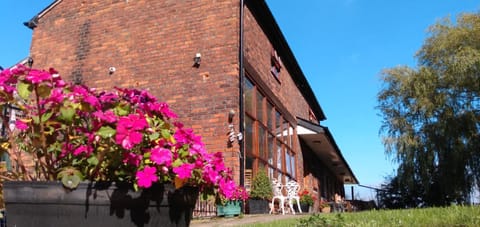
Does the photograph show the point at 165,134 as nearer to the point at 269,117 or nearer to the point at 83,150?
the point at 83,150

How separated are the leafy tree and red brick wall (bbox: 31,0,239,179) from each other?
29.1ft

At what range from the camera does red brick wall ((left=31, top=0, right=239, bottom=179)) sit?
855 centimetres

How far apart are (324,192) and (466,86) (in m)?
9.14

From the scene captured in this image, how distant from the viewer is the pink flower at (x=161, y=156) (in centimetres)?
194

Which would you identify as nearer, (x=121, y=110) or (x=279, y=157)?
(x=121, y=110)

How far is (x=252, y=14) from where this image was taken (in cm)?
1016

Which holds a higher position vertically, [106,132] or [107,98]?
[107,98]

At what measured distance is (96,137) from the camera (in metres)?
1.95

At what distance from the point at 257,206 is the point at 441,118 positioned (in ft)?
29.6

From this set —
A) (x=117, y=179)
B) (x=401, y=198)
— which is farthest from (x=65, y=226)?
(x=401, y=198)

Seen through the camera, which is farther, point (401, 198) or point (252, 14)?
point (401, 198)

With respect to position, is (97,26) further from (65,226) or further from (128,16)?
(65,226)

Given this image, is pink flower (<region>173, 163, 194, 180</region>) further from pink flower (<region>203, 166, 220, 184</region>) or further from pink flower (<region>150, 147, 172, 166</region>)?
pink flower (<region>203, 166, 220, 184</region>)

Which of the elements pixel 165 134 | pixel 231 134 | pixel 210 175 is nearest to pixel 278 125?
pixel 231 134
